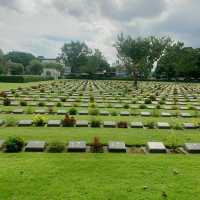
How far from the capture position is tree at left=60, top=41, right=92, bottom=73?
10169 cm

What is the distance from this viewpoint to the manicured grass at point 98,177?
4.85 m

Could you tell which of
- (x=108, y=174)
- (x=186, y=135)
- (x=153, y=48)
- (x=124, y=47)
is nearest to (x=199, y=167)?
(x=108, y=174)

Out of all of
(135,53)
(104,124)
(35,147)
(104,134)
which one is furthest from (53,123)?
(135,53)

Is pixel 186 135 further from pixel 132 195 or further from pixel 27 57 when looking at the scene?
pixel 27 57

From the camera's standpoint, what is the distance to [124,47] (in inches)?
1442

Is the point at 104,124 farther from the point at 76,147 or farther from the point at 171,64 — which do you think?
the point at 171,64

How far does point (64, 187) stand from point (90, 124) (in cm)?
572

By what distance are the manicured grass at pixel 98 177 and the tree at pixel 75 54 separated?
3702 inches

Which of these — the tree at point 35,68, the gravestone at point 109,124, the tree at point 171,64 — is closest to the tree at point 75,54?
the tree at point 35,68

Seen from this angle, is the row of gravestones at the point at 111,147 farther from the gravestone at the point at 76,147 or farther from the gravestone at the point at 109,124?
the gravestone at the point at 109,124

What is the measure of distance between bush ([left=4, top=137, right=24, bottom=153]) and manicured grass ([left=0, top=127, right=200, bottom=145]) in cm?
108

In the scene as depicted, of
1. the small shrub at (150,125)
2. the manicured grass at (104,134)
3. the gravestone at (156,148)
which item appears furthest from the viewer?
the small shrub at (150,125)

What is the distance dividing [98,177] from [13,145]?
7.62 ft

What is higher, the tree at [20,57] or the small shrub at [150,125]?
the small shrub at [150,125]
